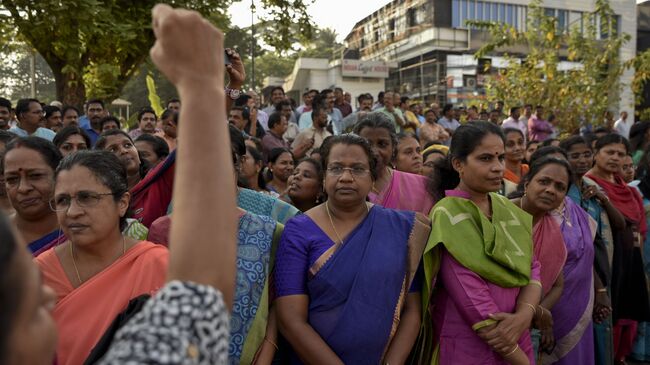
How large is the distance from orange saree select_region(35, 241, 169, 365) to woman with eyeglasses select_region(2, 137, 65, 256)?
56cm

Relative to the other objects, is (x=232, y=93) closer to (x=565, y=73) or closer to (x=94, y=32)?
(x=94, y=32)

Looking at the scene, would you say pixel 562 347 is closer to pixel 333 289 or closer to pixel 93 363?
pixel 333 289

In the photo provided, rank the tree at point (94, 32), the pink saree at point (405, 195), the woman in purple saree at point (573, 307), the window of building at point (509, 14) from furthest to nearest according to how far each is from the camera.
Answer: the window of building at point (509, 14) → the tree at point (94, 32) → the pink saree at point (405, 195) → the woman in purple saree at point (573, 307)

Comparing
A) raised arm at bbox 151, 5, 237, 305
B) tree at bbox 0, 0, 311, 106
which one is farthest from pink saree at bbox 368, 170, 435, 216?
tree at bbox 0, 0, 311, 106

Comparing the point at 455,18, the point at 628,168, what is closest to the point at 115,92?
the point at 628,168

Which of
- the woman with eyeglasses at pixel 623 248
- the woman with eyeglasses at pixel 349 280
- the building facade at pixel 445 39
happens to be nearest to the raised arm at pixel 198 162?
the woman with eyeglasses at pixel 349 280

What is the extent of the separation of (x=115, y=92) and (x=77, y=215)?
1070cm

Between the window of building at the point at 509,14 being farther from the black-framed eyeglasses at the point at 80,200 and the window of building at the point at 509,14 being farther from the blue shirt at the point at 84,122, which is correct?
the black-framed eyeglasses at the point at 80,200

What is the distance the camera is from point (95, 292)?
212 cm

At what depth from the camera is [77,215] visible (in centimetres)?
226

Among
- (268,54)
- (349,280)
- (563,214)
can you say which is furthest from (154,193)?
(268,54)

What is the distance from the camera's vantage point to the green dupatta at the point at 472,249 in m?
Result: 2.78

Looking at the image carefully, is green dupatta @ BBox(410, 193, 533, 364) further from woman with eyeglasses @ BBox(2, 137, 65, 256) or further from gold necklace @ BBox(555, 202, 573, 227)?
woman with eyeglasses @ BBox(2, 137, 65, 256)

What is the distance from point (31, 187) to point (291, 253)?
Result: 131 centimetres
